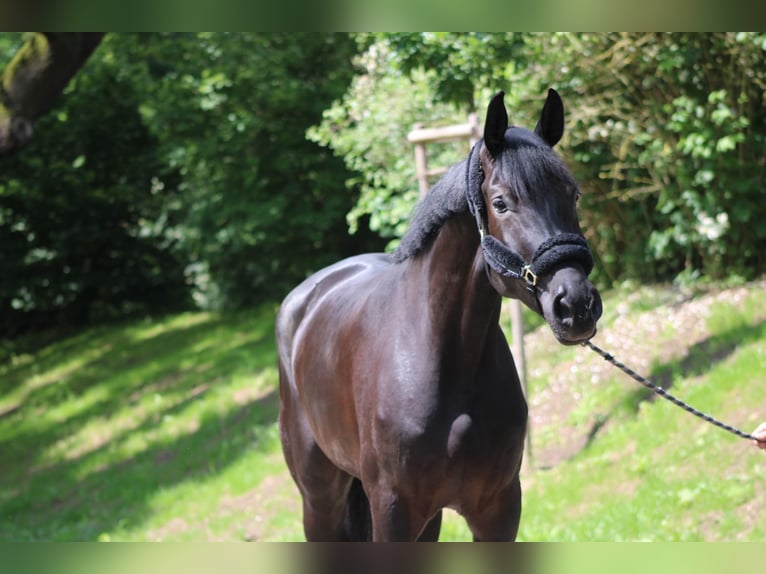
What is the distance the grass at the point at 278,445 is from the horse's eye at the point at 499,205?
3.13 m

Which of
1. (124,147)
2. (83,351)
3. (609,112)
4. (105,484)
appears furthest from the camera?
(124,147)

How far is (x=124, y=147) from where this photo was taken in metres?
16.2

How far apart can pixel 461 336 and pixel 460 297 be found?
117mm

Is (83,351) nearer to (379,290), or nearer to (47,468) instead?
(47,468)

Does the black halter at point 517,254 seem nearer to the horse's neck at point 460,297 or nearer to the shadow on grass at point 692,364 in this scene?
the horse's neck at point 460,297

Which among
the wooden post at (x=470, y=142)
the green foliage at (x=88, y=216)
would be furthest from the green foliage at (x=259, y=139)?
the wooden post at (x=470, y=142)

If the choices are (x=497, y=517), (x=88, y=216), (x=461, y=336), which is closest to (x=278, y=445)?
(x=497, y=517)

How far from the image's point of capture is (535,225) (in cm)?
228

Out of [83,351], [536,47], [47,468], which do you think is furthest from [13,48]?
[536,47]

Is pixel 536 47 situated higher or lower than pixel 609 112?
higher

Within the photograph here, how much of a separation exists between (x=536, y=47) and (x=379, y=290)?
4.42 metres

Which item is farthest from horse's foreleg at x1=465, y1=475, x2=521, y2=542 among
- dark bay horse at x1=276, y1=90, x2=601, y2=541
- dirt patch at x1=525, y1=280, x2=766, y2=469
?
dirt patch at x1=525, y1=280, x2=766, y2=469

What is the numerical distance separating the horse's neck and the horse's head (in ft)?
0.58

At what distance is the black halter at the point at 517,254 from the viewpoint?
2.19 m
